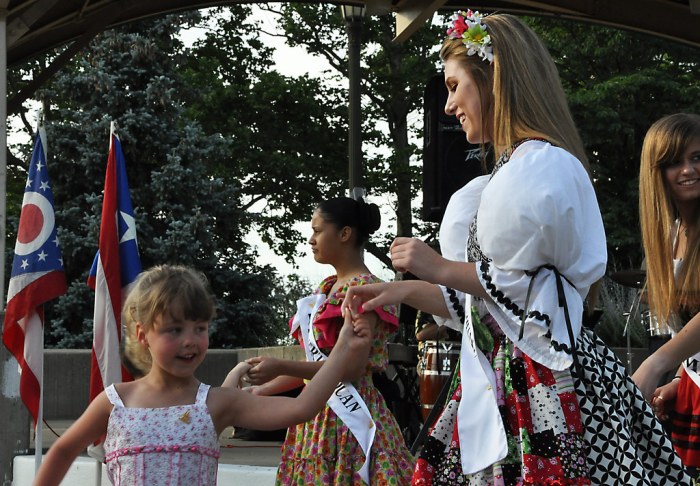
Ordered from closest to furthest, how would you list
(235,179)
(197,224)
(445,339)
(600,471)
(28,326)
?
(600,471) < (28,326) < (445,339) < (197,224) < (235,179)

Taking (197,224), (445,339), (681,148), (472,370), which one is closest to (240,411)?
(472,370)

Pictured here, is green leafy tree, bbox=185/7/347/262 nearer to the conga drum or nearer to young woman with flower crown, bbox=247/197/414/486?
the conga drum

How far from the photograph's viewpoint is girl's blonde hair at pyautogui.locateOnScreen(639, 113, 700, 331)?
337 cm

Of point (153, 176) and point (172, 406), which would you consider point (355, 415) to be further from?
point (153, 176)

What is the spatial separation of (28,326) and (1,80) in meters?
1.69

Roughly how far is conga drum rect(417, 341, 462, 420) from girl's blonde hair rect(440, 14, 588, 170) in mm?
6473

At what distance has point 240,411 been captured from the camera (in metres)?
3.07

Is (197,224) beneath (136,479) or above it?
above

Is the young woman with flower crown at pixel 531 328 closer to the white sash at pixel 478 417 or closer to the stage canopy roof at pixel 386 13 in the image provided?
the white sash at pixel 478 417

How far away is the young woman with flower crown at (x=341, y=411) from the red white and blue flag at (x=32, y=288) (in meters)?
2.50

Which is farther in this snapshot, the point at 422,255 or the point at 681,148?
the point at 681,148

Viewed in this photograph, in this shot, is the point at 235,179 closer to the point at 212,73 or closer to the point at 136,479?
the point at 212,73

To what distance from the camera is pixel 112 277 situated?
592 cm

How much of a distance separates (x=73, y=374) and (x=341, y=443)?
9027mm
